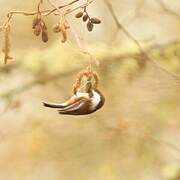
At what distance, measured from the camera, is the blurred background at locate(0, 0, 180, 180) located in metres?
2.47

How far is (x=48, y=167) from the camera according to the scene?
3.11 m

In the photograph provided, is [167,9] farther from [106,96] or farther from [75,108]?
[75,108]

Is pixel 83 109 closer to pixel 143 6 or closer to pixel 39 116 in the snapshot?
pixel 143 6

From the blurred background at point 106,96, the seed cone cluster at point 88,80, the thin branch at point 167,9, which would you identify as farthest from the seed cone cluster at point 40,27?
the thin branch at point 167,9

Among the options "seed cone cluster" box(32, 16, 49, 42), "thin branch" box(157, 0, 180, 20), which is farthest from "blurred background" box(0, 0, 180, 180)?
"seed cone cluster" box(32, 16, 49, 42)

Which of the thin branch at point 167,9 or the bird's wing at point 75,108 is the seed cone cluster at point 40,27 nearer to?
the bird's wing at point 75,108

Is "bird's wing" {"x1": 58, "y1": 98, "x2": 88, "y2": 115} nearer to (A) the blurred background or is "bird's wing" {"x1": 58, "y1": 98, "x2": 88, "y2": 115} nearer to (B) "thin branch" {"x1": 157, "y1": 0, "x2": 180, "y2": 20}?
(A) the blurred background

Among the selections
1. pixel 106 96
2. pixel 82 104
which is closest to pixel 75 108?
pixel 82 104

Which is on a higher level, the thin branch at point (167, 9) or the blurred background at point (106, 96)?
the thin branch at point (167, 9)

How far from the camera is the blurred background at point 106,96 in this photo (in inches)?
97.3

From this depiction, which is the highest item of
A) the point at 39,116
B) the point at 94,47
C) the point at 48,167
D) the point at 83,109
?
the point at 83,109

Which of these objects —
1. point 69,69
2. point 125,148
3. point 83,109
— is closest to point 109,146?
point 125,148

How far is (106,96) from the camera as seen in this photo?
2.79 metres

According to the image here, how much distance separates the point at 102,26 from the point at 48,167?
2.64ft
